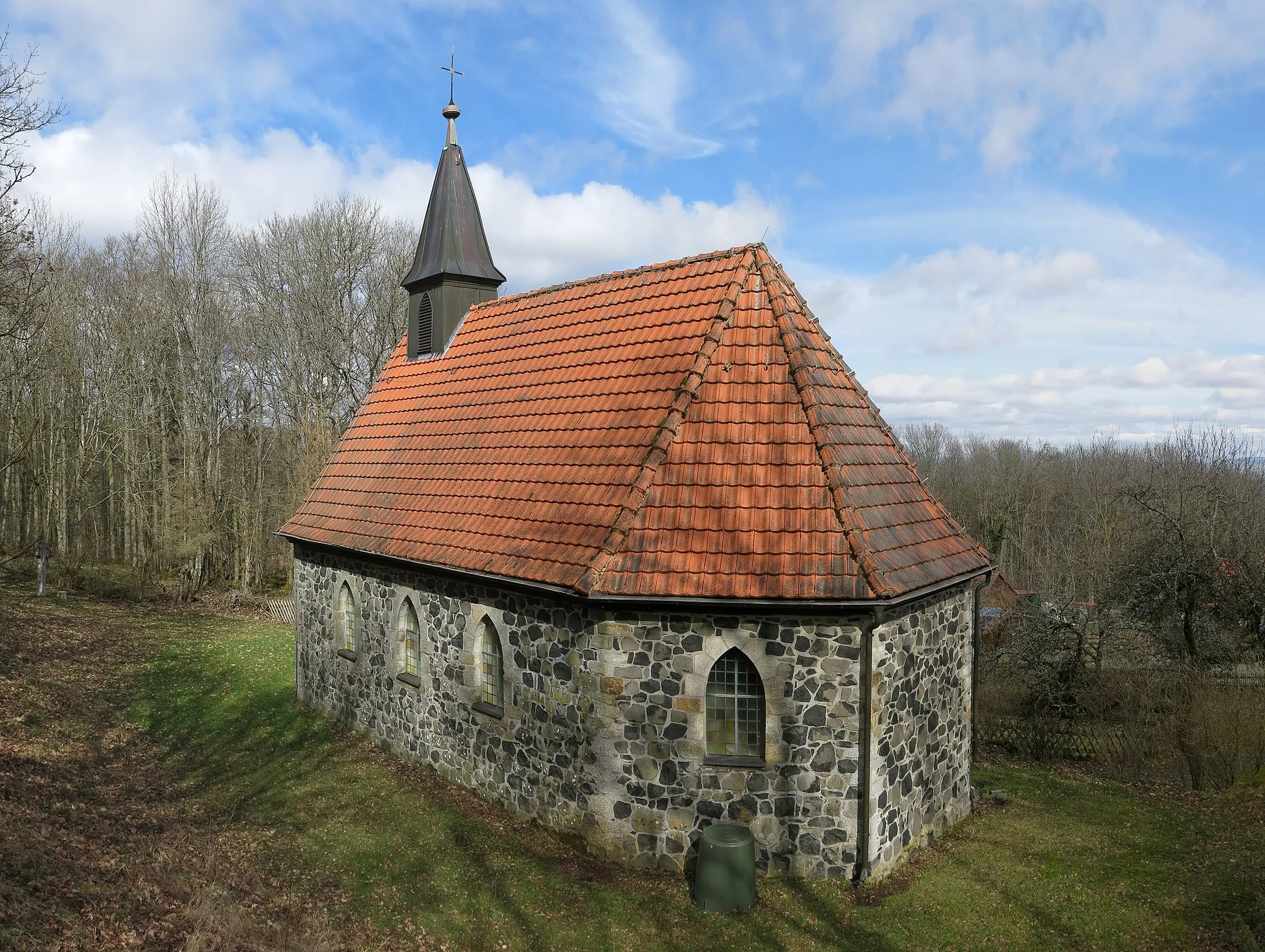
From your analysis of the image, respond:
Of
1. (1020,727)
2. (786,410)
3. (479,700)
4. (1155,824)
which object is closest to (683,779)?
(479,700)


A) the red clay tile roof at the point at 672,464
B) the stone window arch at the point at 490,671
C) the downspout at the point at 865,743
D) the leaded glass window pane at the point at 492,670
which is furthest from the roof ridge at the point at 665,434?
the downspout at the point at 865,743

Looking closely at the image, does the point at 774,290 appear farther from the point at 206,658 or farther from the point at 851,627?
the point at 206,658

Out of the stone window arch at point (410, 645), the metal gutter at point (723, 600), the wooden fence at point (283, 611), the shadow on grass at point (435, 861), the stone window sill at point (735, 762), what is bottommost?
the wooden fence at point (283, 611)

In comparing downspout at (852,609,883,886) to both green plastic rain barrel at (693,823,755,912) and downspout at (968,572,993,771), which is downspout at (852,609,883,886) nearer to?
green plastic rain barrel at (693,823,755,912)

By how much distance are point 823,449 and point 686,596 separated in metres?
2.23

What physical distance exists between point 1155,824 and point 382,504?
11497 mm

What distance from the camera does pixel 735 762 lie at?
8.12 metres

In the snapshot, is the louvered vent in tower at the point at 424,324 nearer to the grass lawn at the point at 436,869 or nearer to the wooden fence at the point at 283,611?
the grass lawn at the point at 436,869

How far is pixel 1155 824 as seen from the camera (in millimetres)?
10289

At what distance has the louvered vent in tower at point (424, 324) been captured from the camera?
15.7 m

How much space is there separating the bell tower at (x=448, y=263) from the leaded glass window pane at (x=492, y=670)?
6.91 meters

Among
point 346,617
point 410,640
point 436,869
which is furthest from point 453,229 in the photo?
point 436,869

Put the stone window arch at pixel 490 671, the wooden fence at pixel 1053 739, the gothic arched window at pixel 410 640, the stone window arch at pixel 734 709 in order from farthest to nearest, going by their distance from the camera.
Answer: the wooden fence at pixel 1053 739 < the gothic arched window at pixel 410 640 < the stone window arch at pixel 490 671 < the stone window arch at pixel 734 709

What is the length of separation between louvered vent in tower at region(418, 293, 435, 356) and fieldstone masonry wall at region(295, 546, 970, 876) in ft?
23.6
